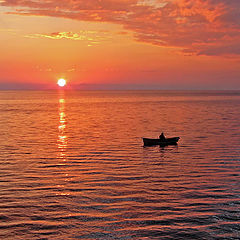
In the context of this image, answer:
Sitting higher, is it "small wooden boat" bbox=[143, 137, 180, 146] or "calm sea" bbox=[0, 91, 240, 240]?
"small wooden boat" bbox=[143, 137, 180, 146]

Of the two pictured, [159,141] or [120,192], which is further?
[159,141]

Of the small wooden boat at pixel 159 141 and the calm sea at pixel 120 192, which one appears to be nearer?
the calm sea at pixel 120 192

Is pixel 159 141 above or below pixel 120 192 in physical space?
above

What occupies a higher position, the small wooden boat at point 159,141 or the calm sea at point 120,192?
the small wooden boat at point 159,141

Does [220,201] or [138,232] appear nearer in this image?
[138,232]

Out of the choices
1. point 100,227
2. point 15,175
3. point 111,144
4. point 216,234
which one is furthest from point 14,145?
point 216,234

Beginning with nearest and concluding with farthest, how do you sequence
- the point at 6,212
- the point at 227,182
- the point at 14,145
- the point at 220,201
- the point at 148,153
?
the point at 6,212, the point at 220,201, the point at 227,182, the point at 148,153, the point at 14,145

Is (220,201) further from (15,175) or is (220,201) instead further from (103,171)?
(15,175)

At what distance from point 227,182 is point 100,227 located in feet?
47.2

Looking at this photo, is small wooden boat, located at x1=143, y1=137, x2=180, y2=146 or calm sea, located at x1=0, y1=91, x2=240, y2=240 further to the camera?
small wooden boat, located at x1=143, y1=137, x2=180, y2=146

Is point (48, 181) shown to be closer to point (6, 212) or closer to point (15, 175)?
point (15, 175)

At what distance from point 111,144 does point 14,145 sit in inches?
595

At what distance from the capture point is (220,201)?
23.8 meters

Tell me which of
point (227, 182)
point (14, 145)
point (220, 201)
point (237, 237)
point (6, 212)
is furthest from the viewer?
point (14, 145)
